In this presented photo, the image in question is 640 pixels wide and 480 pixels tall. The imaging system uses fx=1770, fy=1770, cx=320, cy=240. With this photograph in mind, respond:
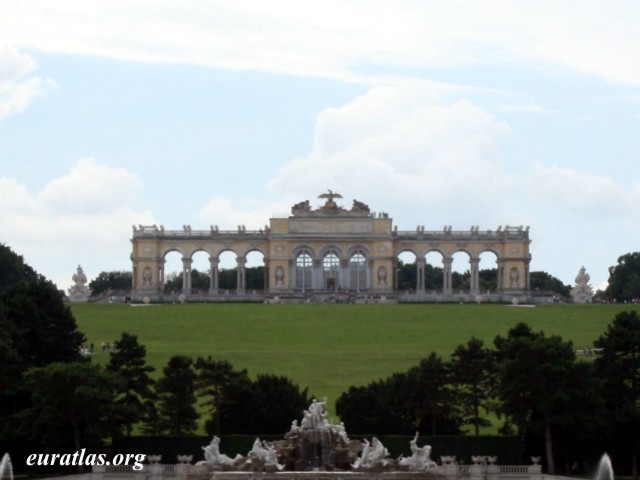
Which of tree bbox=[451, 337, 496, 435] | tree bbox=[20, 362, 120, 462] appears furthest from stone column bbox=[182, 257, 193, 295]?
tree bbox=[20, 362, 120, 462]

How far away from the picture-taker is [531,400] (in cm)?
5603

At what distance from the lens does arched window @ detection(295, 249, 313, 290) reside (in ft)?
353

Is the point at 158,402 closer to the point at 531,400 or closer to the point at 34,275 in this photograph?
the point at 531,400

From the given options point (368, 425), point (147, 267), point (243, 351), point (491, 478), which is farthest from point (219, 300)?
point (491, 478)

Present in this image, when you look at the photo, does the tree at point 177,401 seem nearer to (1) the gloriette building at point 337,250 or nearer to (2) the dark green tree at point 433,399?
(2) the dark green tree at point 433,399

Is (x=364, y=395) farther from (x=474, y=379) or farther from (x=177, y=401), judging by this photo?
(x=177, y=401)

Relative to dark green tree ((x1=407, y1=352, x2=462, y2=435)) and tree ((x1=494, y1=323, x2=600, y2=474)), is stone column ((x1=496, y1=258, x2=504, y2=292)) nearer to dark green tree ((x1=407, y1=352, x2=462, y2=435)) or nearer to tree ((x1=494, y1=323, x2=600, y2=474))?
dark green tree ((x1=407, y1=352, x2=462, y2=435))

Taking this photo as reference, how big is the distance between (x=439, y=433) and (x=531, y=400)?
14.8ft

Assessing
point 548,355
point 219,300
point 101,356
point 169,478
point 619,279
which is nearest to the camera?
point 169,478

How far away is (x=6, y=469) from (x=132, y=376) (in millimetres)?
7931

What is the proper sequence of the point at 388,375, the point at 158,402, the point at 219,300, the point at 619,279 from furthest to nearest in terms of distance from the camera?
the point at 619,279, the point at 219,300, the point at 388,375, the point at 158,402

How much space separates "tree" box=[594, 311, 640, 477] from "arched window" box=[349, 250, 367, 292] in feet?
157

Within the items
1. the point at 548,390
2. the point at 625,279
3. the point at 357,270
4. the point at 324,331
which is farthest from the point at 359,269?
the point at 548,390

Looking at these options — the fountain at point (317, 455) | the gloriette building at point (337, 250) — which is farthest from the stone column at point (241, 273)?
the fountain at point (317, 455)
